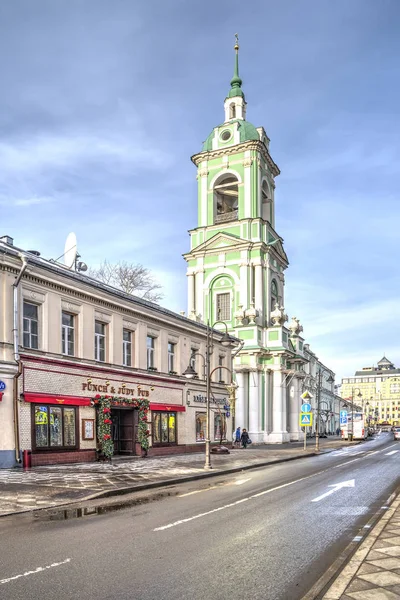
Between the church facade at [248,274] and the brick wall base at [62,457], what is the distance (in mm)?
27609

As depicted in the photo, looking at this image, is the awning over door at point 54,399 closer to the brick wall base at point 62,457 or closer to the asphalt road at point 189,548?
the brick wall base at point 62,457

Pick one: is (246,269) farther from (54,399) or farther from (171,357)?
(54,399)

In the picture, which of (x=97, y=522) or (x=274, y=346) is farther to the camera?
(x=274, y=346)

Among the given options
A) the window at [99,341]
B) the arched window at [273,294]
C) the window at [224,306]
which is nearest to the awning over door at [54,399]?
the window at [99,341]

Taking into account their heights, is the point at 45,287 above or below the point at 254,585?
above

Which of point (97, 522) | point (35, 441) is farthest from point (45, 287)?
point (97, 522)

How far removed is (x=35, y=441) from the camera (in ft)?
70.2

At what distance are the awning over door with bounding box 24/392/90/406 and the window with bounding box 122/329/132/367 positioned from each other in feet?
12.8

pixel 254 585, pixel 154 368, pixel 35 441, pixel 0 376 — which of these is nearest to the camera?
pixel 254 585

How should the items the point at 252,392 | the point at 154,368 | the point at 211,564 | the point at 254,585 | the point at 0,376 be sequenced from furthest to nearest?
1. the point at 252,392
2. the point at 154,368
3. the point at 0,376
4. the point at 211,564
5. the point at 254,585

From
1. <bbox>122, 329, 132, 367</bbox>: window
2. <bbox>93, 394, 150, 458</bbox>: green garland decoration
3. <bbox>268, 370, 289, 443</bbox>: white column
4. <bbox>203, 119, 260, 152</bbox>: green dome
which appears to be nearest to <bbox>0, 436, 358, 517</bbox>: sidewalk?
<bbox>93, 394, 150, 458</bbox>: green garland decoration

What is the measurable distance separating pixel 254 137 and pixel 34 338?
1494 inches

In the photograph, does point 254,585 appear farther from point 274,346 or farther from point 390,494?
point 274,346

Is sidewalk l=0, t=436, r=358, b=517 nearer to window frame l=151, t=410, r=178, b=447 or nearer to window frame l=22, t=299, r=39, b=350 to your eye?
window frame l=151, t=410, r=178, b=447
